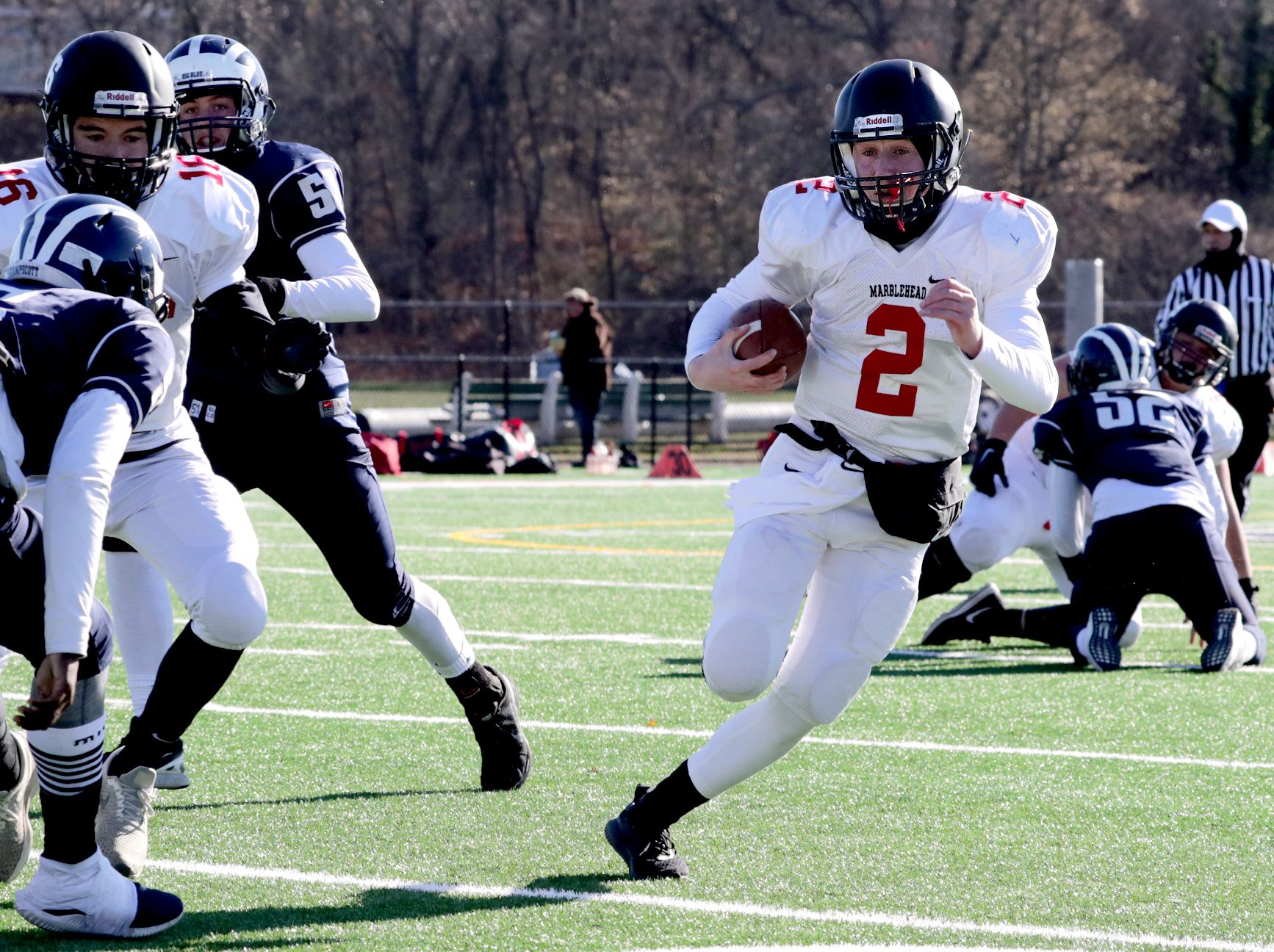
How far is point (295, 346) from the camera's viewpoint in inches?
153

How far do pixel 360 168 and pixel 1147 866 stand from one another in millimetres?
30787

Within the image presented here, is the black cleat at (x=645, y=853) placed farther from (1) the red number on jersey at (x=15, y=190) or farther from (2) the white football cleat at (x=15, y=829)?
(1) the red number on jersey at (x=15, y=190)

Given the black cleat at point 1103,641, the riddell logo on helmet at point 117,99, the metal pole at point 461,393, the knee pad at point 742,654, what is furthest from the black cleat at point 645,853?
the metal pole at point 461,393

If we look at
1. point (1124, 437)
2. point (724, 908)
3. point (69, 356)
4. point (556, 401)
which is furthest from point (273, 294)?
point (556, 401)

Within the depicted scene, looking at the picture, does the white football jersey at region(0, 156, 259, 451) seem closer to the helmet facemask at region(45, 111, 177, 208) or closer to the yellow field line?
the helmet facemask at region(45, 111, 177, 208)

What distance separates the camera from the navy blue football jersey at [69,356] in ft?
9.77

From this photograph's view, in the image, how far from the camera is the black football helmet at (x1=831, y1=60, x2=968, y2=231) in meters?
3.51

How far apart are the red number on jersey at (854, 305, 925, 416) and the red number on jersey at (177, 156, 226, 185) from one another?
146 centimetres

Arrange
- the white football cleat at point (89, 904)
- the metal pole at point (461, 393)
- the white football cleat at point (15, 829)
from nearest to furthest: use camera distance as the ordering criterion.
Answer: the white football cleat at point (89, 904), the white football cleat at point (15, 829), the metal pole at point (461, 393)

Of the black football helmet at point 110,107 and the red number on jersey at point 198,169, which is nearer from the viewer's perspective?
the black football helmet at point 110,107

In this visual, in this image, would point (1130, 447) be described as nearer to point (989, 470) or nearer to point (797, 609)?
point (989, 470)

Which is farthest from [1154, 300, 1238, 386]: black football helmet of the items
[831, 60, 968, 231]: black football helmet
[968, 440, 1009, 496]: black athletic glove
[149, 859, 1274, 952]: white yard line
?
[149, 859, 1274, 952]: white yard line

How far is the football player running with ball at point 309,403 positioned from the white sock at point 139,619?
0.30 meters

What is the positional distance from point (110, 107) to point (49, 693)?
1.41 m
